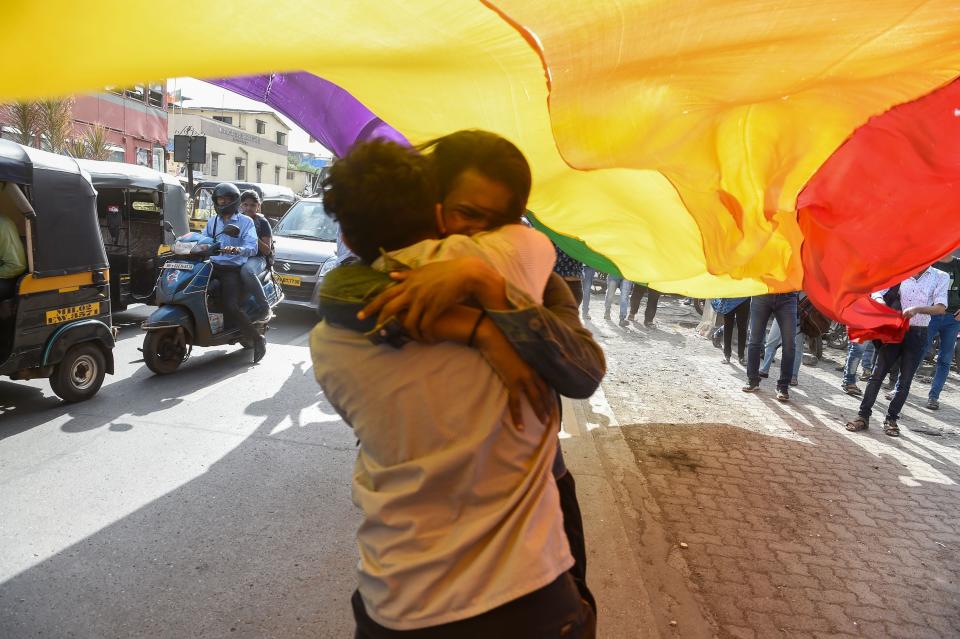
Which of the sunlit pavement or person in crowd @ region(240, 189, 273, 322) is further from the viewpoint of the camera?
person in crowd @ region(240, 189, 273, 322)

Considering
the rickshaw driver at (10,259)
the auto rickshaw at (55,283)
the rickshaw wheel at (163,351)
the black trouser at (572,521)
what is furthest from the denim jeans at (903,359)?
the rickshaw driver at (10,259)

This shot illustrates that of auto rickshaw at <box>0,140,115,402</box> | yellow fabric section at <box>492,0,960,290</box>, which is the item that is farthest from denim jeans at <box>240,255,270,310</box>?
yellow fabric section at <box>492,0,960,290</box>

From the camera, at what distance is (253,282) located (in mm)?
7684

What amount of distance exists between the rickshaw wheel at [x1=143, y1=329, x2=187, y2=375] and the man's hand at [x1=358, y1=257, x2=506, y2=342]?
656 cm

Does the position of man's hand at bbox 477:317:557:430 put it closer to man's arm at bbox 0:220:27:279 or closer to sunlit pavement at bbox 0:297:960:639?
sunlit pavement at bbox 0:297:960:639

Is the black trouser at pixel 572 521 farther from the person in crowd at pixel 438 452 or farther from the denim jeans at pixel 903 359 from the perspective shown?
the denim jeans at pixel 903 359

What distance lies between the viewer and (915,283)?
22.5 feet

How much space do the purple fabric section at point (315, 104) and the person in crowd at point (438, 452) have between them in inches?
122

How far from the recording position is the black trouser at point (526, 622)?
1.29m

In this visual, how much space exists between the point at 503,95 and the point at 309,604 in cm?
268

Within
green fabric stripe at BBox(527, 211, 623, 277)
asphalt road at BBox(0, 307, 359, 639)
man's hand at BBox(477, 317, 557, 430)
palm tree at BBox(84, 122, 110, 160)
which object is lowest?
asphalt road at BBox(0, 307, 359, 639)

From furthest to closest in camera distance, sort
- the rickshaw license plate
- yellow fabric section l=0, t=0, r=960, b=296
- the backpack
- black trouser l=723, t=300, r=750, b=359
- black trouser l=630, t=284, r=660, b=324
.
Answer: black trouser l=630, t=284, r=660, b=324, black trouser l=723, t=300, r=750, b=359, the backpack, the rickshaw license plate, yellow fabric section l=0, t=0, r=960, b=296

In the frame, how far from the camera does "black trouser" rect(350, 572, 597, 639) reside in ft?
4.22

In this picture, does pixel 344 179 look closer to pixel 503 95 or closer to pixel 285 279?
pixel 503 95
